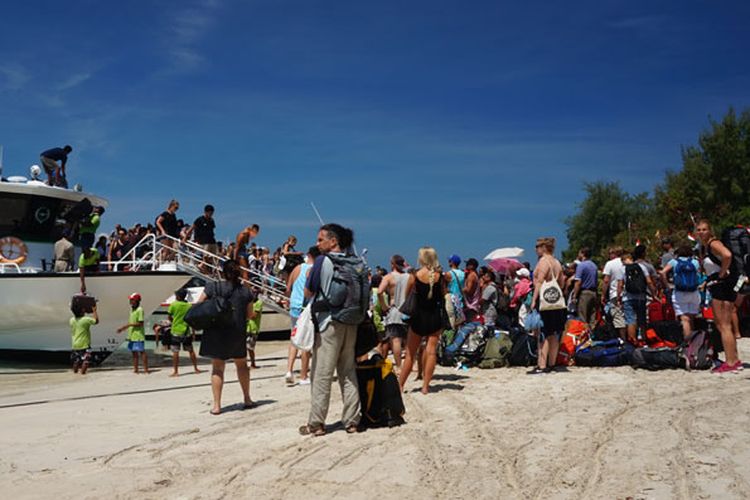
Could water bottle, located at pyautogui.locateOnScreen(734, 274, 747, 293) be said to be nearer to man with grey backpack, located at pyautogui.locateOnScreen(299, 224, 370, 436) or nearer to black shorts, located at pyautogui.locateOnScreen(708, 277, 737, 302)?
black shorts, located at pyautogui.locateOnScreen(708, 277, 737, 302)

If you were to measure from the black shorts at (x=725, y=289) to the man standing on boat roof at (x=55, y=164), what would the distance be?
14656mm

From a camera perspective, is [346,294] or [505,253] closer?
[346,294]

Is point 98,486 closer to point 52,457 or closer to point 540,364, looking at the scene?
point 52,457

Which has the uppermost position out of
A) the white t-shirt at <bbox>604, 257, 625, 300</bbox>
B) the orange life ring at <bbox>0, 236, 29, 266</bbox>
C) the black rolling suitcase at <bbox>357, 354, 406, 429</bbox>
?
the orange life ring at <bbox>0, 236, 29, 266</bbox>

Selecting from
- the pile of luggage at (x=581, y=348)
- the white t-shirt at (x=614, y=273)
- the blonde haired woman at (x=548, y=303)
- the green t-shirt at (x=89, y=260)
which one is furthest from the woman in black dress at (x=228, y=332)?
the green t-shirt at (x=89, y=260)

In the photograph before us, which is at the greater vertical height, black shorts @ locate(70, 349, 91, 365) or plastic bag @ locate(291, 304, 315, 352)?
plastic bag @ locate(291, 304, 315, 352)

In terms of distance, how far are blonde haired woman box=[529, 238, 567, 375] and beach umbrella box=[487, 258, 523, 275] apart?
5.54 metres

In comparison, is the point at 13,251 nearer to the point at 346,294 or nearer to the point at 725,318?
the point at 346,294

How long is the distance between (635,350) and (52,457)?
7327 mm

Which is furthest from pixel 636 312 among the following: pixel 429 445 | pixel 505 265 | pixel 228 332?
pixel 228 332

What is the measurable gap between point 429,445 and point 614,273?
662 cm

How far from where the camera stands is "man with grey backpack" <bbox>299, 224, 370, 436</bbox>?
19.4 ft

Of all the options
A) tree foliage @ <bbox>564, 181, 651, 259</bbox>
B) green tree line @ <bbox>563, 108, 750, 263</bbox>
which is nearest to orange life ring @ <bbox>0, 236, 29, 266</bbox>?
green tree line @ <bbox>563, 108, 750, 263</bbox>

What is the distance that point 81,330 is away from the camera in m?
12.9
